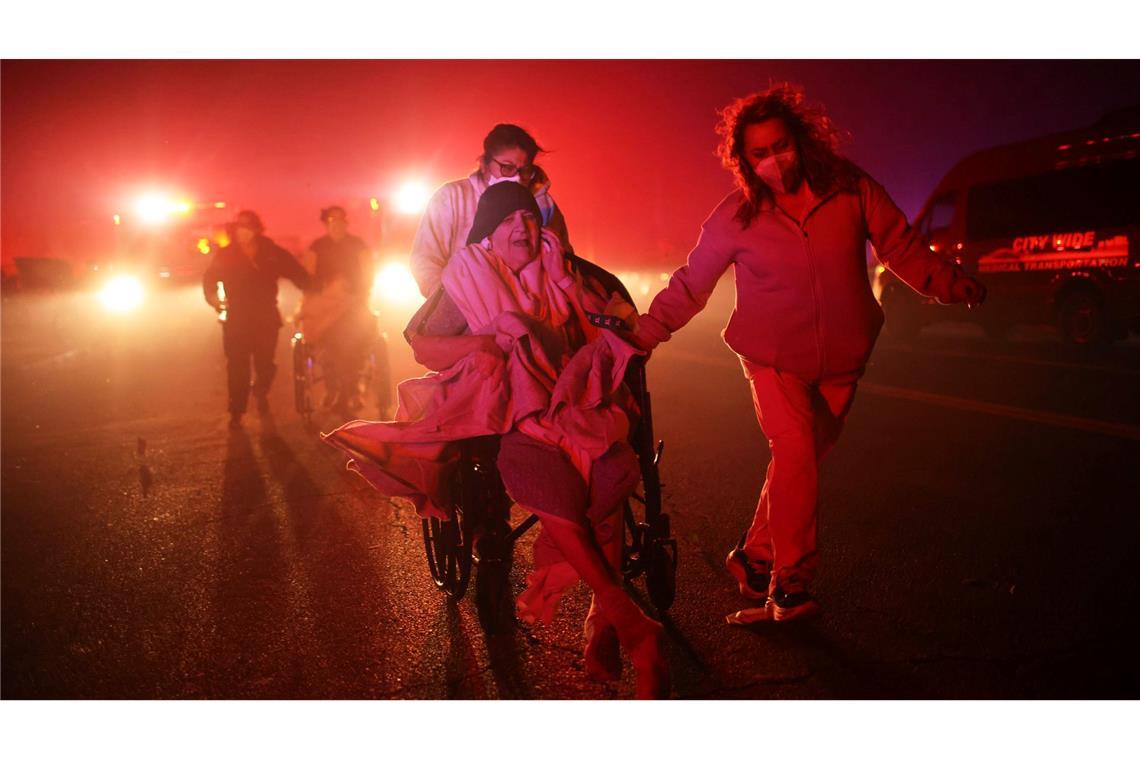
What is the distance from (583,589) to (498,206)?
1.84 meters

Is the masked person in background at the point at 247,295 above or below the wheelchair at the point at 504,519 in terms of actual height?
above

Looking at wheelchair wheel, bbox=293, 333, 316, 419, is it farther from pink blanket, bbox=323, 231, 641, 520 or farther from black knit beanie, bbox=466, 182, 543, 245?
black knit beanie, bbox=466, 182, 543, 245

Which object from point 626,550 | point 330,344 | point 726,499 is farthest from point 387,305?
point 626,550

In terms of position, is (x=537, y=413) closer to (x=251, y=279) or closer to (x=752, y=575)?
(x=752, y=575)

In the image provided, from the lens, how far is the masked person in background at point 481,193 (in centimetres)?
431

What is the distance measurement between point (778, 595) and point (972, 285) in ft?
4.97

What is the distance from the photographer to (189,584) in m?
4.45

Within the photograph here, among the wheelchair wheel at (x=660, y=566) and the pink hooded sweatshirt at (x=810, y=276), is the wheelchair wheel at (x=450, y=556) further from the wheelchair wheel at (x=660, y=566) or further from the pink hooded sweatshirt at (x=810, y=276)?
the pink hooded sweatshirt at (x=810, y=276)

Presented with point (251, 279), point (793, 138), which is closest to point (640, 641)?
point (793, 138)

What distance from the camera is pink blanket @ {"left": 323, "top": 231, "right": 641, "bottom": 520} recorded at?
3305 millimetres

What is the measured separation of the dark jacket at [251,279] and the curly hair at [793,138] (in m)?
5.86

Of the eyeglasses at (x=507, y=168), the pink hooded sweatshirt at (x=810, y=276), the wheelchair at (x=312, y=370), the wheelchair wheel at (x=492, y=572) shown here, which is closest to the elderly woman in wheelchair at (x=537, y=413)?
the wheelchair wheel at (x=492, y=572)

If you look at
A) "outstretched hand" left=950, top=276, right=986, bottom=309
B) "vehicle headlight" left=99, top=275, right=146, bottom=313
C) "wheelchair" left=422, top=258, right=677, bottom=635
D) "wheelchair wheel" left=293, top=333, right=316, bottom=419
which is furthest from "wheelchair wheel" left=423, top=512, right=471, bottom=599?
"vehicle headlight" left=99, top=275, right=146, bottom=313

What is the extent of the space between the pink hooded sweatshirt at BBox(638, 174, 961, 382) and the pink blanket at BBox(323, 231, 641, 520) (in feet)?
1.02
